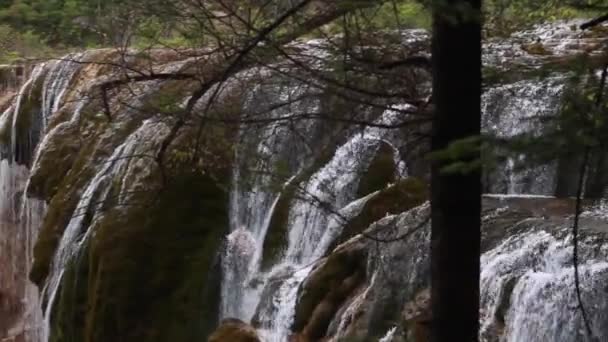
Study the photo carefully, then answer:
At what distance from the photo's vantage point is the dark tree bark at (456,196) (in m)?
4.80

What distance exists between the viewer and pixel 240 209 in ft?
37.3

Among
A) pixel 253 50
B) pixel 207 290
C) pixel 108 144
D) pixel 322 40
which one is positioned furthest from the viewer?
pixel 108 144

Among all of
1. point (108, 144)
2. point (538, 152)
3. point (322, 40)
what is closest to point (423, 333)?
point (322, 40)

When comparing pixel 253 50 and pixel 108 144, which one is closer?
pixel 253 50

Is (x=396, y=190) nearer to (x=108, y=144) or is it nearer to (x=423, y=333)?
(x=423, y=333)

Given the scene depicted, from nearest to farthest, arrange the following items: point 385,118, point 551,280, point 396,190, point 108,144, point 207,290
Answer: point 551,280 → point 396,190 → point 385,118 → point 207,290 → point 108,144

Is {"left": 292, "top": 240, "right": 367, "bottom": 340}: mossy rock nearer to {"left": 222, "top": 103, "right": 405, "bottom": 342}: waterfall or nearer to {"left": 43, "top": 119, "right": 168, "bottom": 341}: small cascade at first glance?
{"left": 222, "top": 103, "right": 405, "bottom": 342}: waterfall

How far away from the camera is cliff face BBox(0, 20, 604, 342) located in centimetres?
642

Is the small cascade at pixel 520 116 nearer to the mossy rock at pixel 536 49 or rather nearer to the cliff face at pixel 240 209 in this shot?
the cliff face at pixel 240 209

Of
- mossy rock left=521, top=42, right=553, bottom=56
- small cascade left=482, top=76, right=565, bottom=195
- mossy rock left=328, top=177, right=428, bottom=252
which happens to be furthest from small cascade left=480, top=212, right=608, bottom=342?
mossy rock left=521, top=42, right=553, bottom=56

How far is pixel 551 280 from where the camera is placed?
6.77m

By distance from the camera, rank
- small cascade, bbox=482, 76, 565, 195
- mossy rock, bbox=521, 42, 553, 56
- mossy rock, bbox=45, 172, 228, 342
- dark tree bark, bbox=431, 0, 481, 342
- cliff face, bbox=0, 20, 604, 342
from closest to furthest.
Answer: dark tree bark, bbox=431, 0, 481, 342
cliff face, bbox=0, 20, 604, 342
small cascade, bbox=482, 76, 565, 195
mossy rock, bbox=45, 172, 228, 342
mossy rock, bbox=521, 42, 553, 56

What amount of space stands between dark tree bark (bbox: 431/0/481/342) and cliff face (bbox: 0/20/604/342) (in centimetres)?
44

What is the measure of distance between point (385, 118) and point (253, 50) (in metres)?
4.73
